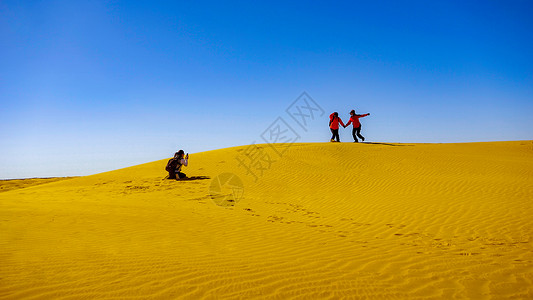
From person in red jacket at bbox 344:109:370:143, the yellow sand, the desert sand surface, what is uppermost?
person in red jacket at bbox 344:109:370:143

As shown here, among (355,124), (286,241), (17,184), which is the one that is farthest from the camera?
(17,184)

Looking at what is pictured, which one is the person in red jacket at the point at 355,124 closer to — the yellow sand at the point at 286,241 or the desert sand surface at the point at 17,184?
the yellow sand at the point at 286,241

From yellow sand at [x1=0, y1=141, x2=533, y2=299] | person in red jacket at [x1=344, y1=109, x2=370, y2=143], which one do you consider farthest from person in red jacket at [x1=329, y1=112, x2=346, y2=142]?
yellow sand at [x1=0, y1=141, x2=533, y2=299]

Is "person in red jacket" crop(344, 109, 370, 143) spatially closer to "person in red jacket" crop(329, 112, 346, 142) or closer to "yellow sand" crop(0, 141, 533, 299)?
"person in red jacket" crop(329, 112, 346, 142)

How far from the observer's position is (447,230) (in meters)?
6.37

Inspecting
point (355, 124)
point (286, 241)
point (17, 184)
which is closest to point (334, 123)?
point (355, 124)

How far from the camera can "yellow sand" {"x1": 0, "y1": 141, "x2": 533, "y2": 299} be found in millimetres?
3045

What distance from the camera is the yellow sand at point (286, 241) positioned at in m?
3.04

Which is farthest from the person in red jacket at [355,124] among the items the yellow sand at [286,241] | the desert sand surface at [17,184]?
the desert sand surface at [17,184]

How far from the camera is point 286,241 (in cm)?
534

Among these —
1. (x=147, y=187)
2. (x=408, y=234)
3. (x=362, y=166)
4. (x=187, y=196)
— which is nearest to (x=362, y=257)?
(x=408, y=234)

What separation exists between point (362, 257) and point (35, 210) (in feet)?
24.9

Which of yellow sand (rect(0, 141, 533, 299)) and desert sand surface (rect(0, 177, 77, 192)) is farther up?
desert sand surface (rect(0, 177, 77, 192))

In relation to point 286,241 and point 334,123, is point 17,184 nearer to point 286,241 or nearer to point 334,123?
point 334,123
